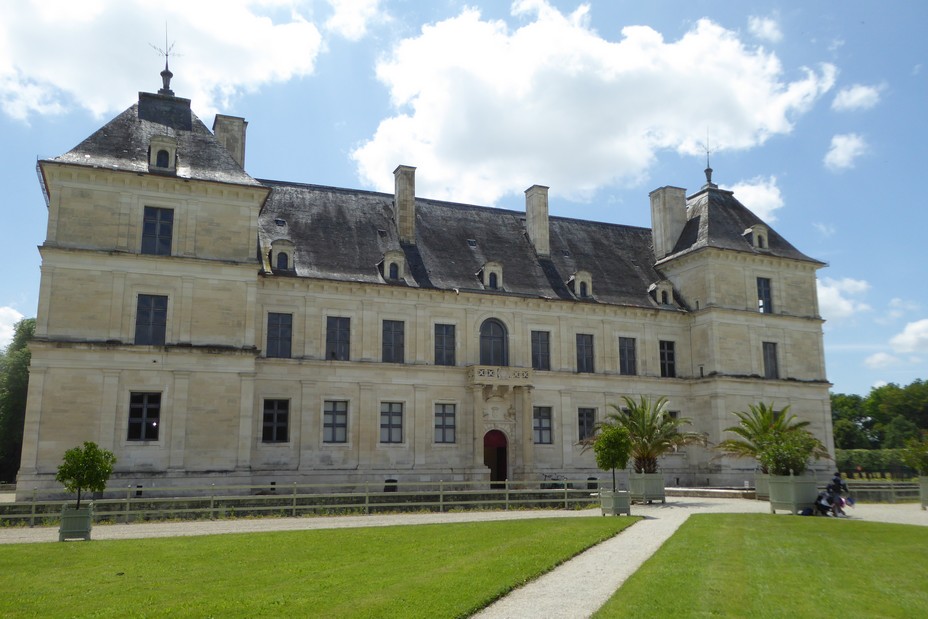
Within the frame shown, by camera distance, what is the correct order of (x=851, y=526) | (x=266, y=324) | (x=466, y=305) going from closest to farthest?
(x=851, y=526), (x=266, y=324), (x=466, y=305)

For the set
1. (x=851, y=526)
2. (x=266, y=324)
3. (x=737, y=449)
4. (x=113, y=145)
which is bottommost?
(x=851, y=526)

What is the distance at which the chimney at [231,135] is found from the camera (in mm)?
36925

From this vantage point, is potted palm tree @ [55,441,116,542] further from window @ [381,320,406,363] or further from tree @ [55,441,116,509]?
window @ [381,320,406,363]

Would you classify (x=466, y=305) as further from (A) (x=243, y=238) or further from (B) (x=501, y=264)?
(A) (x=243, y=238)

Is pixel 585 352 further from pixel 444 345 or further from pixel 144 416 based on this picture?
pixel 144 416

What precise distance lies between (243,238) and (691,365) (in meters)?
24.7

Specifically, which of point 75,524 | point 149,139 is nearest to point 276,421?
point 149,139

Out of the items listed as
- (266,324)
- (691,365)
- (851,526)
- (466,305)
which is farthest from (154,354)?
(691,365)

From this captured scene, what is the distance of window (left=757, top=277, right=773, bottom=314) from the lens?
4256 centimetres

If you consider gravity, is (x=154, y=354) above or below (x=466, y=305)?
below

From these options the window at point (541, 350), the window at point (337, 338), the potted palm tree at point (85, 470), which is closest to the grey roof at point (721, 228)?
the window at point (541, 350)

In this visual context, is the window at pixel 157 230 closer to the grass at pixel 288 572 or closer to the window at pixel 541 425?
the grass at pixel 288 572

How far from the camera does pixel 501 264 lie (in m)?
39.4

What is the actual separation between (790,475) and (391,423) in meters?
17.0
